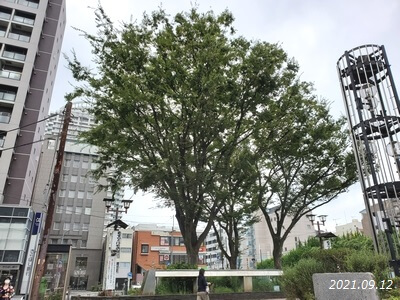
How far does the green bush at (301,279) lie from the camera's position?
752 cm

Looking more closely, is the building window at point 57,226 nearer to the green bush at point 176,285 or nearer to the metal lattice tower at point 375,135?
the green bush at point 176,285

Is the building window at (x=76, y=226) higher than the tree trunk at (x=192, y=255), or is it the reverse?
the building window at (x=76, y=226)

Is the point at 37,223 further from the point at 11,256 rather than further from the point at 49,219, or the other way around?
the point at 49,219

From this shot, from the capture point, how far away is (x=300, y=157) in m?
17.2

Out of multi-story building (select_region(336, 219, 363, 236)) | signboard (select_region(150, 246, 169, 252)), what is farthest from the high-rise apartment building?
multi-story building (select_region(336, 219, 363, 236))

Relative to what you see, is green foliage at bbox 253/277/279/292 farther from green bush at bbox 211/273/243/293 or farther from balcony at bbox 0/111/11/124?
balcony at bbox 0/111/11/124

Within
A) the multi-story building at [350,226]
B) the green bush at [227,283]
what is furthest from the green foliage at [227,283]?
the multi-story building at [350,226]

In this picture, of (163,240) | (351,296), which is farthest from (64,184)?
(351,296)

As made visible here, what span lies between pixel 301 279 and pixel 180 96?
752 centimetres

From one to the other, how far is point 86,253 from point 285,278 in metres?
48.5

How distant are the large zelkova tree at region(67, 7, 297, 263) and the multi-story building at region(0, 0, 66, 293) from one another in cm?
1598

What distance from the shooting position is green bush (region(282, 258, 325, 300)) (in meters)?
7.52

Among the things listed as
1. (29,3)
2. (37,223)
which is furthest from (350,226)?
(29,3)

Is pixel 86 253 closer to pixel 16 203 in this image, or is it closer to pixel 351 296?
pixel 16 203
